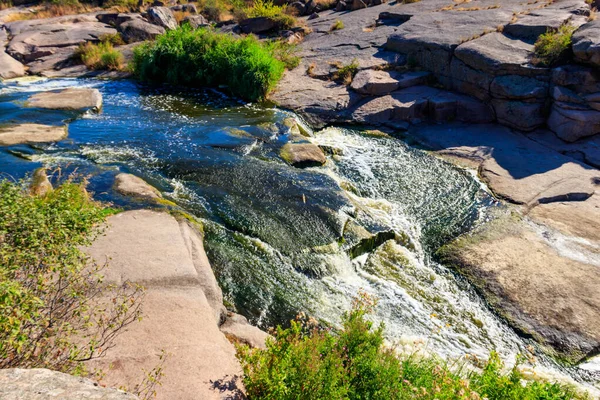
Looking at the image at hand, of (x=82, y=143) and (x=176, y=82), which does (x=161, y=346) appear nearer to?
(x=82, y=143)

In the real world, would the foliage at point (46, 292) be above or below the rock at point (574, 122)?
above

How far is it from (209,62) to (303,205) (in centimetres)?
841

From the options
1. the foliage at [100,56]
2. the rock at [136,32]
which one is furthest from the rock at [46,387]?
the rock at [136,32]

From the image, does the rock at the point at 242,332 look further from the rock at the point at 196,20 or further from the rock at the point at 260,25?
the rock at the point at 196,20

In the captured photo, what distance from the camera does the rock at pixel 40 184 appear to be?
708 centimetres

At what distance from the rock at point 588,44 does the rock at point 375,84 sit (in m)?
4.57

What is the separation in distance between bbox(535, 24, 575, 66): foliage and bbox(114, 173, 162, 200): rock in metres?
10.3

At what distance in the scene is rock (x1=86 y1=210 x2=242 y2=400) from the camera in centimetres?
405

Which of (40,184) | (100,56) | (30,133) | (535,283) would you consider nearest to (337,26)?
(100,56)

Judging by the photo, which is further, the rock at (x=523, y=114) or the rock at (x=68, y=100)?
the rock at (x=68, y=100)

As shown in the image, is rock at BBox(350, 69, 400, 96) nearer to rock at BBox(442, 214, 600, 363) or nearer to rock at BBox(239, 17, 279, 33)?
rock at BBox(442, 214, 600, 363)

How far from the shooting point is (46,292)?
3762 millimetres

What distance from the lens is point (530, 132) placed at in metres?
11.9

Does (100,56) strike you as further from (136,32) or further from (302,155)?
(302,155)
